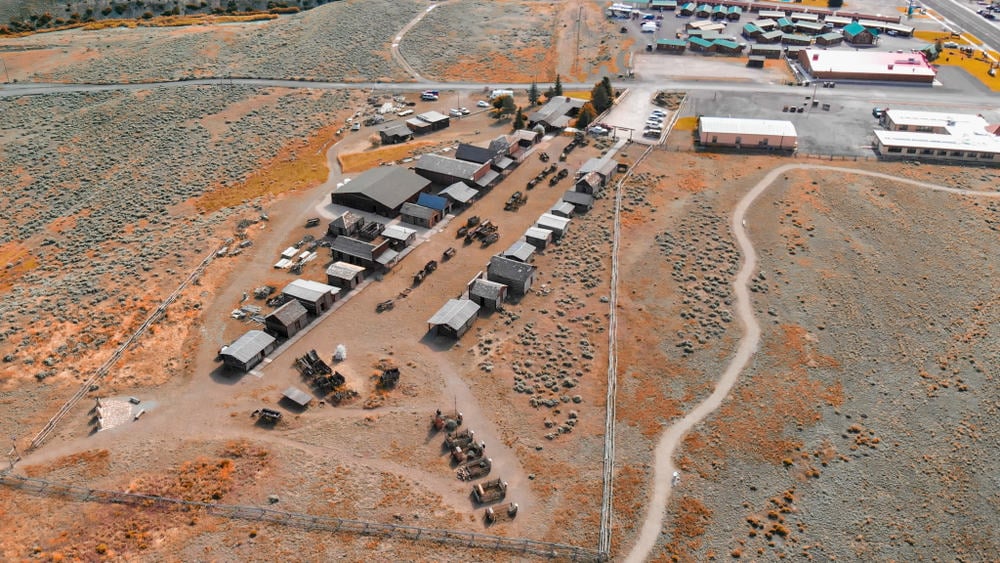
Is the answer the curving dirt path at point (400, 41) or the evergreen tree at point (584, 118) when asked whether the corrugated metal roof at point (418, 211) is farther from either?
the curving dirt path at point (400, 41)

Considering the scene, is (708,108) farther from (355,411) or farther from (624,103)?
(355,411)

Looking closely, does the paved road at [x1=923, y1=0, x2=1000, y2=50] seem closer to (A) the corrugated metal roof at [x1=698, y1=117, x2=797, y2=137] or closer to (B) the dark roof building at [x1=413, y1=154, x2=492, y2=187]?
(A) the corrugated metal roof at [x1=698, y1=117, x2=797, y2=137]

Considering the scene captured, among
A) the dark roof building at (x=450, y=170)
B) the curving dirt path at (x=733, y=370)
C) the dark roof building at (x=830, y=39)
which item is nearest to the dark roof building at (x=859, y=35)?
the dark roof building at (x=830, y=39)

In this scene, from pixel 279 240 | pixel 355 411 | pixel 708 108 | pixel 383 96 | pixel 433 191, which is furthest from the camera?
pixel 383 96

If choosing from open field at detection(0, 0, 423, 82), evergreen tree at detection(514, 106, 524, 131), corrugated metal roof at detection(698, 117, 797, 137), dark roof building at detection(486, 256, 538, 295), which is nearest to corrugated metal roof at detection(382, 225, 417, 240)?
dark roof building at detection(486, 256, 538, 295)

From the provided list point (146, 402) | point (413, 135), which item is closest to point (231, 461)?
point (146, 402)

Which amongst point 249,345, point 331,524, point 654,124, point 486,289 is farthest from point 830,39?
point 331,524
